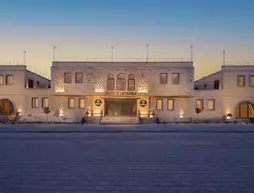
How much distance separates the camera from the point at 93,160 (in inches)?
408

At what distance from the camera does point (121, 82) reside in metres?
37.5

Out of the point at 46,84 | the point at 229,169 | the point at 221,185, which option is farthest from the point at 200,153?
the point at 46,84

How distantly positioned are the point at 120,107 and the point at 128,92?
7.73 ft

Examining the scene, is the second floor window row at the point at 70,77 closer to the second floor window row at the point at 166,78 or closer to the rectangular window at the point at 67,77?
the rectangular window at the point at 67,77

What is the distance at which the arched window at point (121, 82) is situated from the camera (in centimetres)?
3744

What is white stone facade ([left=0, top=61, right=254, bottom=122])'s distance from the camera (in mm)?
37312

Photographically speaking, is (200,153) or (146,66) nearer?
(200,153)

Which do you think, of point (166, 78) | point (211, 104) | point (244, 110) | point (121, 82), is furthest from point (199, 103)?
point (121, 82)

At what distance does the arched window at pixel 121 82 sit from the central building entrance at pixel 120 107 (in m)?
1.63

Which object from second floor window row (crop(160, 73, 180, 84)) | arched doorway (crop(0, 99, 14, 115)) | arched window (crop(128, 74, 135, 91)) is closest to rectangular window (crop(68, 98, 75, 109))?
arched window (crop(128, 74, 135, 91))

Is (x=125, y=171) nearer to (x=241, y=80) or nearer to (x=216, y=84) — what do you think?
(x=241, y=80)

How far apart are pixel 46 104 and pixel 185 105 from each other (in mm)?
16925

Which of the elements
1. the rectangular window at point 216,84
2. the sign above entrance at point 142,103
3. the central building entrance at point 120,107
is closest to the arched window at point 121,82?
the central building entrance at point 120,107

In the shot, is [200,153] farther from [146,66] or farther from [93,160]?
[146,66]
